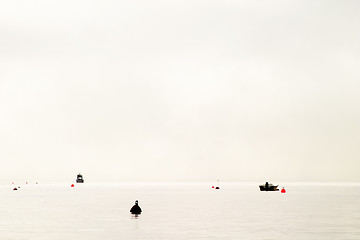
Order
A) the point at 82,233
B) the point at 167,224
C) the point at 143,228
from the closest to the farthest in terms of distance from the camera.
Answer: the point at 82,233 < the point at 143,228 < the point at 167,224

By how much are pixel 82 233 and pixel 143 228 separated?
9.01 metres

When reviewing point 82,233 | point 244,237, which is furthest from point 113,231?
point 244,237

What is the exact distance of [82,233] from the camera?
5956cm

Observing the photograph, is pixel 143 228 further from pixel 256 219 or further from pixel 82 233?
pixel 256 219

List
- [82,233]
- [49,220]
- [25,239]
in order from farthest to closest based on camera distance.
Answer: [49,220], [82,233], [25,239]

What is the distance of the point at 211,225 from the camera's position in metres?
68.8

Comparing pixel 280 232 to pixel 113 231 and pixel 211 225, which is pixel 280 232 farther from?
pixel 113 231

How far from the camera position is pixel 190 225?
68.7 m

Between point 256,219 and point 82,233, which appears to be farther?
point 256,219

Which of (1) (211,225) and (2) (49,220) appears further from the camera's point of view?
(2) (49,220)

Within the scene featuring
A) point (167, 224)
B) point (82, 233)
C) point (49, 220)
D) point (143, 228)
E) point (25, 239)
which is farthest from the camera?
point (49, 220)

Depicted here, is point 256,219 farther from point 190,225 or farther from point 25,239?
point 25,239

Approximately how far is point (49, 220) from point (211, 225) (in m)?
23.7

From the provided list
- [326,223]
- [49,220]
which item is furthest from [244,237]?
[49,220]
